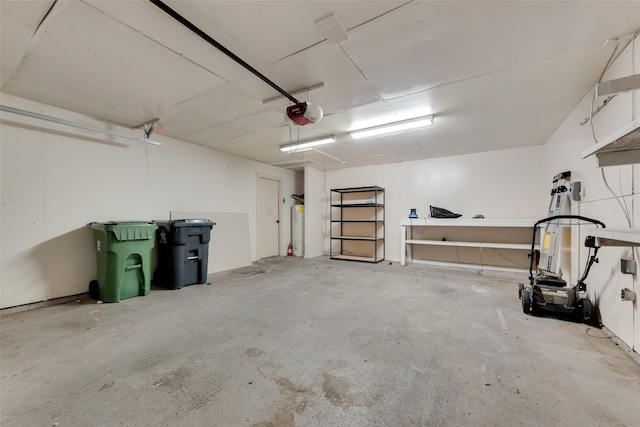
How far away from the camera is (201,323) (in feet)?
7.66

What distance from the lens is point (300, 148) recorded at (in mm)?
4484

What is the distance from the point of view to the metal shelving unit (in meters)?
5.90

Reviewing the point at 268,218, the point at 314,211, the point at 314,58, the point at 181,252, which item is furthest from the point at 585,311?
the point at 268,218

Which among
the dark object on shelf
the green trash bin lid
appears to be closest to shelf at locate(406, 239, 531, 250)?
the dark object on shelf

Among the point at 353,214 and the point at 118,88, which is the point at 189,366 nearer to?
the point at 118,88

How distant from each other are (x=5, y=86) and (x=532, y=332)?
572 centimetres

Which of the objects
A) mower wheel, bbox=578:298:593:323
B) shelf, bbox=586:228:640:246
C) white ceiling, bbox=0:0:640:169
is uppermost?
white ceiling, bbox=0:0:640:169

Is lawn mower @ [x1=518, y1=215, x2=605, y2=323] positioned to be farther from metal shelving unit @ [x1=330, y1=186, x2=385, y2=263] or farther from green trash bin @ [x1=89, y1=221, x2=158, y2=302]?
green trash bin @ [x1=89, y1=221, x2=158, y2=302]

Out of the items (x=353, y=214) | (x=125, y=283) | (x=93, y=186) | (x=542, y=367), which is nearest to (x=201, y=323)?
(x=125, y=283)

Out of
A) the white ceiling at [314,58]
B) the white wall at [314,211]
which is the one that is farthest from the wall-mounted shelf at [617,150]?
the white wall at [314,211]

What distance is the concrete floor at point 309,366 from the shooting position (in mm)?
1251

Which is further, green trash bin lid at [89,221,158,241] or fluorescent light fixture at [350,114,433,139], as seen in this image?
fluorescent light fixture at [350,114,433,139]

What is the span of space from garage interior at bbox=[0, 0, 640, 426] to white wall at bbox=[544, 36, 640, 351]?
0.9 inches

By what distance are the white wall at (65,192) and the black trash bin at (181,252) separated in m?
0.60
